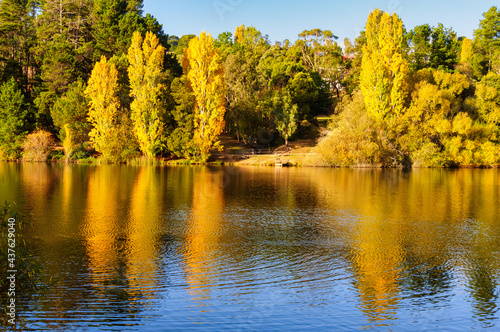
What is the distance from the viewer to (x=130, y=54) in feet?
182

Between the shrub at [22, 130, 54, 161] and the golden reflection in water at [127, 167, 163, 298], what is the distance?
34264 mm

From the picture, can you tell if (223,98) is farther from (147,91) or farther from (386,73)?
(386,73)

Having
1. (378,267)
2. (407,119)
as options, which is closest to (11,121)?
(407,119)

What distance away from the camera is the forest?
169 feet

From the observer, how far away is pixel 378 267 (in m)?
12.6

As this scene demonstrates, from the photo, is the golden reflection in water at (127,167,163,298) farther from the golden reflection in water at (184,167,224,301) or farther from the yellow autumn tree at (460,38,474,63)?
the yellow autumn tree at (460,38,474,63)

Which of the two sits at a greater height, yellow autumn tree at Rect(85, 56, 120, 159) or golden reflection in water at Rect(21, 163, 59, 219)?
yellow autumn tree at Rect(85, 56, 120, 159)

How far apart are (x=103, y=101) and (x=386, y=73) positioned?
118 feet

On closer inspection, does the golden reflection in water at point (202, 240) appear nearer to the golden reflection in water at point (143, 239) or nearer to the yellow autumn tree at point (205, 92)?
the golden reflection in water at point (143, 239)

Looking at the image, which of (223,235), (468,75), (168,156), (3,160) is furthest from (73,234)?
(468,75)

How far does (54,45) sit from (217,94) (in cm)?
2748

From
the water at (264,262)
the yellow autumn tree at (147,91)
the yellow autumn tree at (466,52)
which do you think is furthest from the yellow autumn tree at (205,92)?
the yellow autumn tree at (466,52)

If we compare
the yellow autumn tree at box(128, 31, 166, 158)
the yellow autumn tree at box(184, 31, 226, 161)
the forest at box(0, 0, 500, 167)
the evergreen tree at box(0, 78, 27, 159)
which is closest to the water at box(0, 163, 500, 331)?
the forest at box(0, 0, 500, 167)

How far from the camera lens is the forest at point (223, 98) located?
51.5m
